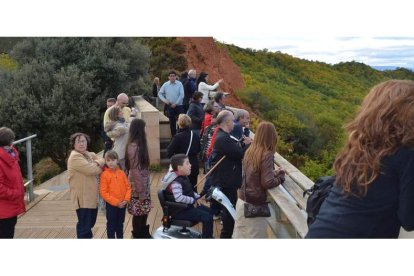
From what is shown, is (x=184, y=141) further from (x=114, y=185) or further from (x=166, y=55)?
(x=166, y=55)

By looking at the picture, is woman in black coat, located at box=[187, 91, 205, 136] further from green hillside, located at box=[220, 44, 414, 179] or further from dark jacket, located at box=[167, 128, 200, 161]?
green hillside, located at box=[220, 44, 414, 179]

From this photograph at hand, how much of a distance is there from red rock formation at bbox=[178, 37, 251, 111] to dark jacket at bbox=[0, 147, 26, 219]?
16921 mm

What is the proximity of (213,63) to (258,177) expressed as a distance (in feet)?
73.5

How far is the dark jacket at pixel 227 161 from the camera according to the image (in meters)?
5.27

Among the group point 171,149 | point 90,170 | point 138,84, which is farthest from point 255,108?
point 90,170

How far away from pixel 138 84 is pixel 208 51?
934 centimetres

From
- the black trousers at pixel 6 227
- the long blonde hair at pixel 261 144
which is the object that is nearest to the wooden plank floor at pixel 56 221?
the black trousers at pixel 6 227

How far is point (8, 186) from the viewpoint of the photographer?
199 inches

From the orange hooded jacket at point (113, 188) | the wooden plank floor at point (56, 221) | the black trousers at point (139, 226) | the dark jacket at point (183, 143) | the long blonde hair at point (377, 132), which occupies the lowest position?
the wooden plank floor at point (56, 221)

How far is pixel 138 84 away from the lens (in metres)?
17.7

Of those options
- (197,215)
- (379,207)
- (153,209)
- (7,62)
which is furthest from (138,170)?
(7,62)

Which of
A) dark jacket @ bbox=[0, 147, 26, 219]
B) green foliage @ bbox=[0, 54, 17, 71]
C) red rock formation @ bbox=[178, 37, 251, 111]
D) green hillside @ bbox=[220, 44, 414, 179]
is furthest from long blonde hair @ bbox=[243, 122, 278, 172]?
green foliage @ bbox=[0, 54, 17, 71]

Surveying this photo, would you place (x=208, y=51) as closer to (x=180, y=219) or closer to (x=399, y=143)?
(x=180, y=219)

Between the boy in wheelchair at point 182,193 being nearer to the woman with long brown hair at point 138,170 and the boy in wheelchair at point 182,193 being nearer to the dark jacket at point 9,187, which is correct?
the woman with long brown hair at point 138,170
